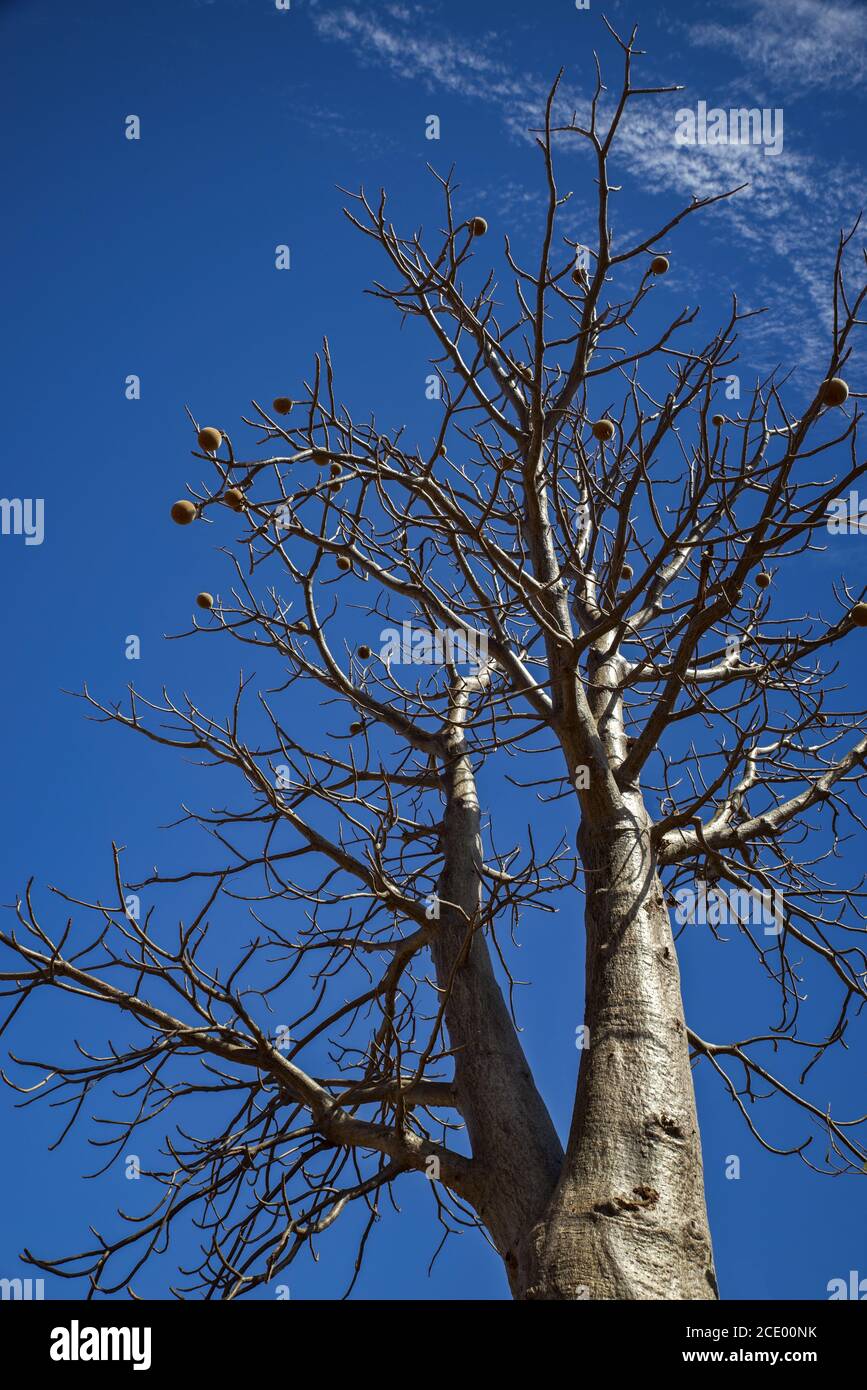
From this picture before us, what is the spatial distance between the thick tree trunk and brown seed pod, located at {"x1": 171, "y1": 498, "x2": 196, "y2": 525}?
1.48m

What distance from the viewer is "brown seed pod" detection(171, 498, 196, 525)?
91.9 inches

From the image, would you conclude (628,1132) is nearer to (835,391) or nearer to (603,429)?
(835,391)

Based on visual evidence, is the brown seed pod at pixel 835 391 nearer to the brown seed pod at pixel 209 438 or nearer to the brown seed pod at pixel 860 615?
the brown seed pod at pixel 860 615

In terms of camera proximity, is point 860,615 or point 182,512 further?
point 860,615

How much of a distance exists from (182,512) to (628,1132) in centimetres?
169

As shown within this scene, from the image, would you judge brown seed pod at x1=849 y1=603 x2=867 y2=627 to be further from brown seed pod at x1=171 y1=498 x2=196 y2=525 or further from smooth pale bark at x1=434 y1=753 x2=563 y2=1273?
brown seed pod at x1=171 y1=498 x2=196 y2=525

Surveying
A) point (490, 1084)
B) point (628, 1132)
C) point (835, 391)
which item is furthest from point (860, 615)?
point (490, 1084)

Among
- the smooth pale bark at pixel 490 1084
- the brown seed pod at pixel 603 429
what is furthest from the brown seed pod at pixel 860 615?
the smooth pale bark at pixel 490 1084

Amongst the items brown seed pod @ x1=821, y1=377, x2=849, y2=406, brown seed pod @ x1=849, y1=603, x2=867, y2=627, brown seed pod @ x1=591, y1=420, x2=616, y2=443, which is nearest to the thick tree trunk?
brown seed pod @ x1=849, y1=603, x2=867, y2=627

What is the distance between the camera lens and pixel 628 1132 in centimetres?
259

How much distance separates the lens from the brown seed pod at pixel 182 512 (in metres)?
2.33

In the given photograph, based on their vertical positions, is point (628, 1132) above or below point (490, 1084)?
below

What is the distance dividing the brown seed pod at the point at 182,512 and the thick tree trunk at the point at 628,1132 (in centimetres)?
148
